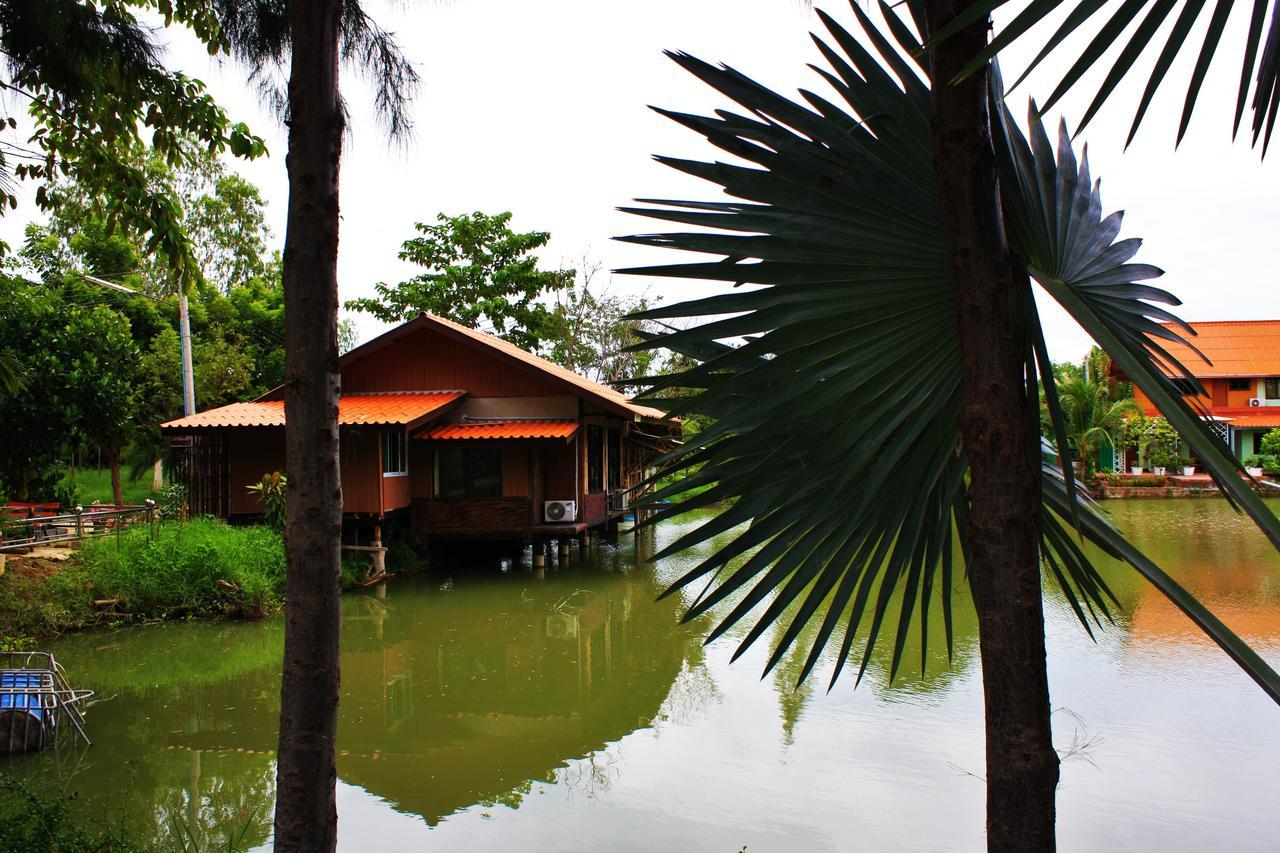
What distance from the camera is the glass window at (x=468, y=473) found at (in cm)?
1639

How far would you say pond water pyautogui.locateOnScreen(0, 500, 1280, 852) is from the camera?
5535 millimetres

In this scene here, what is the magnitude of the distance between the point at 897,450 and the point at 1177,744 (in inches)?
250

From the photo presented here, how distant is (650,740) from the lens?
724 centimetres

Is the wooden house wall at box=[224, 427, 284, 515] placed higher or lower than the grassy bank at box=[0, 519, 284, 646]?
higher

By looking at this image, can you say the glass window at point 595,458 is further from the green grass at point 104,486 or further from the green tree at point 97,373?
the green grass at point 104,486

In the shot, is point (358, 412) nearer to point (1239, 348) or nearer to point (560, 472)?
point (560, 472)

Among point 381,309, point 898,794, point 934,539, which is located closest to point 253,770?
point 898,794

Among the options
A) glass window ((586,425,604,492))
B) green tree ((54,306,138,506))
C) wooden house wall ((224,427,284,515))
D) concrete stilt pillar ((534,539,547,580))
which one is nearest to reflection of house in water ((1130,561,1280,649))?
concrete stilt pillar ((534,539,547,580))

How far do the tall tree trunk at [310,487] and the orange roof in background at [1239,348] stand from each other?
33.8 m

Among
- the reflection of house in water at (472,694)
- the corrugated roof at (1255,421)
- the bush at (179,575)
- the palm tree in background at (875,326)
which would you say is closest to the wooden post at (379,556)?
the reflection of house in water at (472,694)

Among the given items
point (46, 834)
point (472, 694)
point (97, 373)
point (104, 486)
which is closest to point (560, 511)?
point (472, 694)

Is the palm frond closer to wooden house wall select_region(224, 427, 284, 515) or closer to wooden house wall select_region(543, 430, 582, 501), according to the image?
wooden house wall select_region(543, 430, 582, 501)

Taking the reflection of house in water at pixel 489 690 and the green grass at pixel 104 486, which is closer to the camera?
the reflection of house in water at pixel 489 690

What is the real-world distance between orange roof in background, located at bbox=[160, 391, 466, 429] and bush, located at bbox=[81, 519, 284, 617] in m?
2.54
